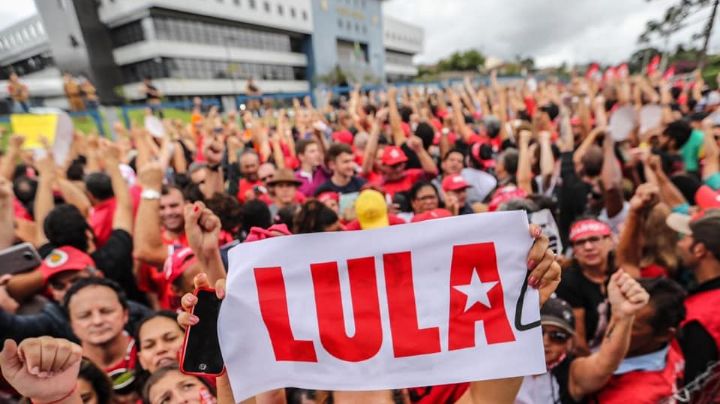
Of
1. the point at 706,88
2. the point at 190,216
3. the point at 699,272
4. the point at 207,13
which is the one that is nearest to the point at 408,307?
the point at 190,216

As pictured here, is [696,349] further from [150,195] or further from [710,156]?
[150,195]

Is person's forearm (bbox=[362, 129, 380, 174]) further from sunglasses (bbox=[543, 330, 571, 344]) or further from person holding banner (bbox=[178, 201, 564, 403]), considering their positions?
person holding banner (bbox=[178, 201, 564, 403])

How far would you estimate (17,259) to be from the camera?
199 cm

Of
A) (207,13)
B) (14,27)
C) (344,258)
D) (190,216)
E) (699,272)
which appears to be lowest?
(699,272)

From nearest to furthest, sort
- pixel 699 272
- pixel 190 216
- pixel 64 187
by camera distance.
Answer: pixel 190 216
pixel 699 272
pixel 64 187

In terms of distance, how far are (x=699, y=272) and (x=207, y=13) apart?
39.9m

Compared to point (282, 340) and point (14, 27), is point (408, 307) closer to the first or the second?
point (282, 340)

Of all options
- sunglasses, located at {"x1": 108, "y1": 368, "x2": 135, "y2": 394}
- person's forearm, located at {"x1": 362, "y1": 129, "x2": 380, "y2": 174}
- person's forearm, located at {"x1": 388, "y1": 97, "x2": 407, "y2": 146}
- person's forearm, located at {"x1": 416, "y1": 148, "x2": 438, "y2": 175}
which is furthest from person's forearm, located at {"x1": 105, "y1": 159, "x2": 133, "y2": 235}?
person's forearm, located at {"x1": 388, "y1": 97, "x2": 407, "y2": 146}

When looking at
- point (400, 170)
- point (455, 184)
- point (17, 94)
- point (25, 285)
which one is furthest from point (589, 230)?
point (17, 94)

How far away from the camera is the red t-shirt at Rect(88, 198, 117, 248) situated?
295cm

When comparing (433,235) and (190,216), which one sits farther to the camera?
(190,216)

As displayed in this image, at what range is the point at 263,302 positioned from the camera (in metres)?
1.26

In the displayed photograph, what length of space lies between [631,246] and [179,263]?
105 inches

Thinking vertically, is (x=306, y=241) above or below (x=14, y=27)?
below
